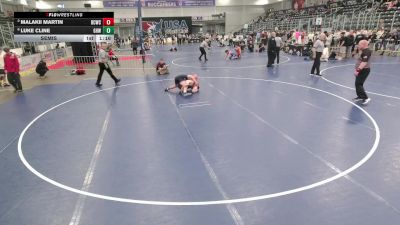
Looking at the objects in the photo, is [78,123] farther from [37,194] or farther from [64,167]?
[37,194]

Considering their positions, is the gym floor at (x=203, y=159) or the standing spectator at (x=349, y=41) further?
the standing spectator at (x=349, y=41)

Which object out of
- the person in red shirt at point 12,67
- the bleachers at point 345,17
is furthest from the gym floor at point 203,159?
the bleachers at point 345,17

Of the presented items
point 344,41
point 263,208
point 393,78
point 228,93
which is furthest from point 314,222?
point 344,41

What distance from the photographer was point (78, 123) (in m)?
8.34

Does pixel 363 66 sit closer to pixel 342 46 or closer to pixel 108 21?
pixel 108 21

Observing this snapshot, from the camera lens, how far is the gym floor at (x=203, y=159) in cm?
431

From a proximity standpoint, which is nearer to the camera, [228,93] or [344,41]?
[228,93]

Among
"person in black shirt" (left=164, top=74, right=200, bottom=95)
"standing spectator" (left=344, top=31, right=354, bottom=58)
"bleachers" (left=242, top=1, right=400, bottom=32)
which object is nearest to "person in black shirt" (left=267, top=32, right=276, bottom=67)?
"standing spectator" (left=344, top=31, right=354, bottom=58)

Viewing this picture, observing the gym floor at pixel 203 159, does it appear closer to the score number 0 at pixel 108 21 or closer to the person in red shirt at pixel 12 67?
the person in red shirt at pixel 12 67

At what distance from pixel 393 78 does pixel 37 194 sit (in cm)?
1410
